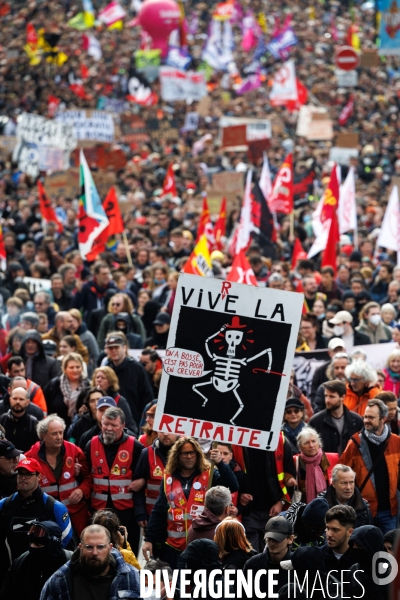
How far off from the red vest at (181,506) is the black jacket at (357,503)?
0.71 meters

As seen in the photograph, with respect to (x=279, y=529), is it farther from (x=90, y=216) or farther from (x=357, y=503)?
(x=90, y=216)

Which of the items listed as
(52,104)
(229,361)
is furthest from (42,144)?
(229,361)

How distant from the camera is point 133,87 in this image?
2959 centimetres

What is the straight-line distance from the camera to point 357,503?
7.00m

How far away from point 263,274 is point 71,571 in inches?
365

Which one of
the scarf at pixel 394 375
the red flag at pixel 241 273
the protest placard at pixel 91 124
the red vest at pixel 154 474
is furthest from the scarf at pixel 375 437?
the protest placard at pixel 91 124

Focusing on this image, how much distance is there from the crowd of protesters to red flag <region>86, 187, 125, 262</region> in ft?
0.89

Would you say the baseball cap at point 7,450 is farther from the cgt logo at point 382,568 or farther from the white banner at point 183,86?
the white banner at point 183,86

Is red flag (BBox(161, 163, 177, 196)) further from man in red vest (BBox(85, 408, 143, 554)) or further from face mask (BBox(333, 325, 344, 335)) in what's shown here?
man in red vest (BBox(85, 408, 143, 554))

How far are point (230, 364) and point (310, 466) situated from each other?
3.43ft

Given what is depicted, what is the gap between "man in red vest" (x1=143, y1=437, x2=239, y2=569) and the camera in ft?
22.8

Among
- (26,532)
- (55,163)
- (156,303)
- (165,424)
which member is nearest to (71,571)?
(26,532)

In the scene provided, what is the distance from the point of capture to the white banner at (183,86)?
2888 centimetres

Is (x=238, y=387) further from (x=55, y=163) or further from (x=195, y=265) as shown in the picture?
(x=55, y=163)
